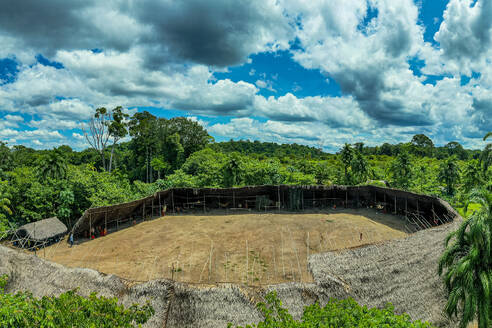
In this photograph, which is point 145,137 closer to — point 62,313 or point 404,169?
point 404,169

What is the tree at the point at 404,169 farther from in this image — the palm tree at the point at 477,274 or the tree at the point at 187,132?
the tree at the point at 187,132

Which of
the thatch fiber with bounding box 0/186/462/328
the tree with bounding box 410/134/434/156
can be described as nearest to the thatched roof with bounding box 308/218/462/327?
the thatch fiber with bounding box 0/186/462/328

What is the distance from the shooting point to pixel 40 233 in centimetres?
2000

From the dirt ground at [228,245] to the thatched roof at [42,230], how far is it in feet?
3.22

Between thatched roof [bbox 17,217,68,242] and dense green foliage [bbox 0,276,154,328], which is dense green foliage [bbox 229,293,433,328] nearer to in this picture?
dense green foliage [bbox 0,276,154,328]

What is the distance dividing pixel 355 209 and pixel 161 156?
35.2 meters

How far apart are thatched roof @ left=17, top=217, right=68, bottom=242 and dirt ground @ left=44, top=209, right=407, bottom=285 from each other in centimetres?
98

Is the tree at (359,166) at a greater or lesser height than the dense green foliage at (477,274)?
greater

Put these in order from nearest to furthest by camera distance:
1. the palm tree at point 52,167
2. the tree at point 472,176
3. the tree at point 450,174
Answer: the tree at point 472,176
the palm tree at point 52,167
the tree at point 450,174

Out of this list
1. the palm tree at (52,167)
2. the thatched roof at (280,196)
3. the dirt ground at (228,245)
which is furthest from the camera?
the thatched roof at (280,196)

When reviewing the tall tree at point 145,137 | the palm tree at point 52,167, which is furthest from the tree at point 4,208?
the tall tree at point 145,137

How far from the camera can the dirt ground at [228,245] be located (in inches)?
599

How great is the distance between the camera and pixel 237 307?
8906 millimetres

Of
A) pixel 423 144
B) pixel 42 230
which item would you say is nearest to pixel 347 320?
pixel 42 230
